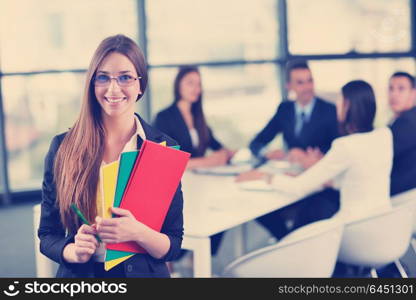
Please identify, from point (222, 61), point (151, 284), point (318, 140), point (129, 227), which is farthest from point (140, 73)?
point (222, 61)

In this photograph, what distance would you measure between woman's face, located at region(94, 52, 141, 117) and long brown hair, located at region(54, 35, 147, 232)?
0.02m

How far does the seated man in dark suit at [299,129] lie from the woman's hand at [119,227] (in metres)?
2.25

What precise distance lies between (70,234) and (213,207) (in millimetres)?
1199

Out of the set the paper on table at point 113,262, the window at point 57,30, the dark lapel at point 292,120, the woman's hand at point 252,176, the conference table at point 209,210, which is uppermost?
the window at point 57,30

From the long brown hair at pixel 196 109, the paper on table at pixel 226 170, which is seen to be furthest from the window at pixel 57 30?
the paper on table at pixel 226 170

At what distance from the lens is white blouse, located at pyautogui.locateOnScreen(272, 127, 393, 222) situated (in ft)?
9.28

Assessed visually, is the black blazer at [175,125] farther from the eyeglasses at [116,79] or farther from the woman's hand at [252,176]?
the eyeglasses at [116,79]

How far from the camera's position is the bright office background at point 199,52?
5516 millimetres

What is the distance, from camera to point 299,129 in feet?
13.2

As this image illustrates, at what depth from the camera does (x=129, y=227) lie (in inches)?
54.8

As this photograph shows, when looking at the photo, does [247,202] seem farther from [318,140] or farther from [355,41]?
[355,41]

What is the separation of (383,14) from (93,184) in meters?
5.26

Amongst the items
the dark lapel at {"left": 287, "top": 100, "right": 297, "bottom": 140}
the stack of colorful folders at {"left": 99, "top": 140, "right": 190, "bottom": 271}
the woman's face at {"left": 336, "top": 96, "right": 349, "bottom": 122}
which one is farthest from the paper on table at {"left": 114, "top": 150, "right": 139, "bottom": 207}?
the dark lapel at {"left": 287, "top": 100, "right": 297, "bottom": 140}

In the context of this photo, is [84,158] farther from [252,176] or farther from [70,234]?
[252,176]
